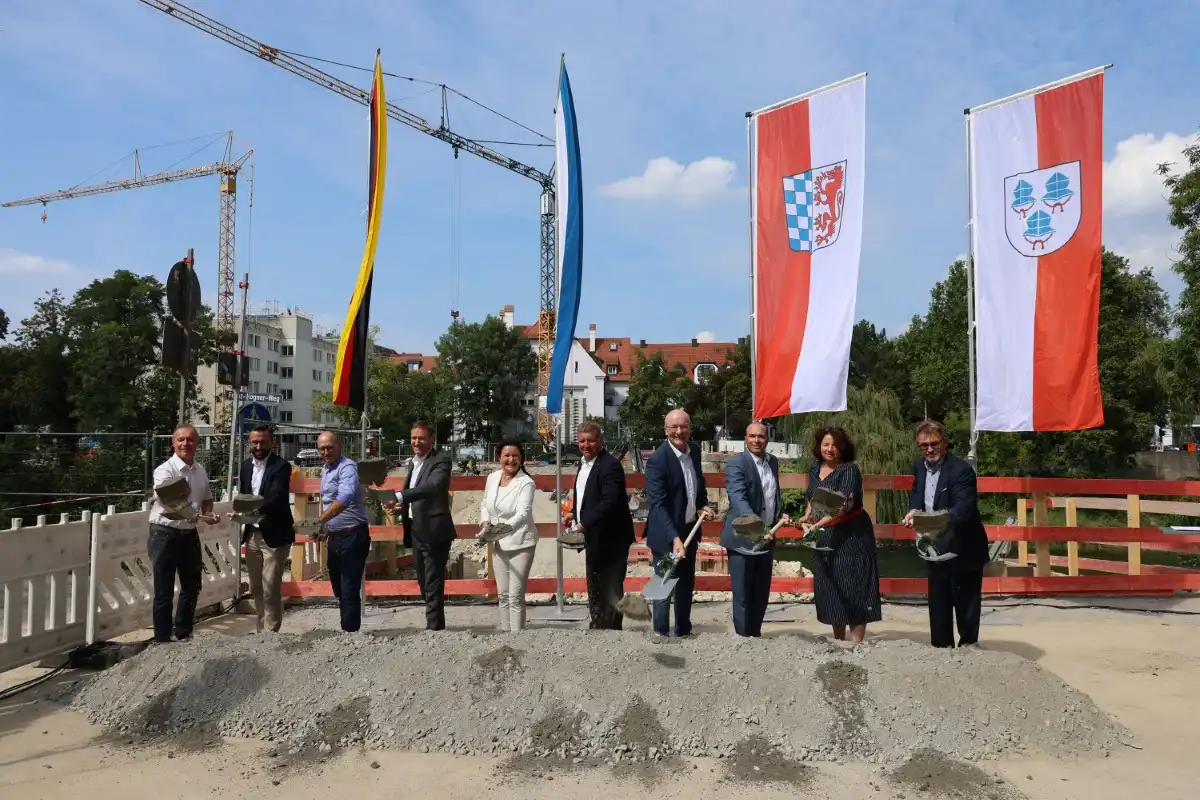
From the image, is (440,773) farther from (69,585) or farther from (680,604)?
(69,585)

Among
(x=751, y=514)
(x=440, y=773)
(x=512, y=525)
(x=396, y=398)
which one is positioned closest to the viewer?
(x=440, y=773)

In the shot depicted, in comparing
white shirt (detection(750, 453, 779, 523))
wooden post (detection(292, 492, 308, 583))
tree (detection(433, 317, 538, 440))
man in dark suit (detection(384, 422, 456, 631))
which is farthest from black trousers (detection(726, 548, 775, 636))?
tree (detection(433, 317, 538, 440))

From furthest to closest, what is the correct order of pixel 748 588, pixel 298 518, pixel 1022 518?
1. pixel 1022 518
2. pixel 298 518
3. pixel 748 588

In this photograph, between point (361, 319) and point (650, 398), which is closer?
point (361, 319)

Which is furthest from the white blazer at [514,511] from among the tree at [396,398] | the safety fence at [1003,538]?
the tree at [396,398]

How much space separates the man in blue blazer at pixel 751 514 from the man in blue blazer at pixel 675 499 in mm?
243

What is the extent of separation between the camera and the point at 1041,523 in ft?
23.5

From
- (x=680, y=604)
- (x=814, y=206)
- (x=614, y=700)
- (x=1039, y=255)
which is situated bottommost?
(x=614, y=700)

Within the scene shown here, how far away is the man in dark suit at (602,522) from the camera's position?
514cm

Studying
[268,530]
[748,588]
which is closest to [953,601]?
[748,588]

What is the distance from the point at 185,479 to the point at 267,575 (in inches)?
39.1

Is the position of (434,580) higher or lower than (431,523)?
lower

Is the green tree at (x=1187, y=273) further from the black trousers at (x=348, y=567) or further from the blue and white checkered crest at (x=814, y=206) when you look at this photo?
the black trousers at (x=348, y=567)

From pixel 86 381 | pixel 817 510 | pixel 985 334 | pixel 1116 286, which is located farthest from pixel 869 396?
pixel 86 381
